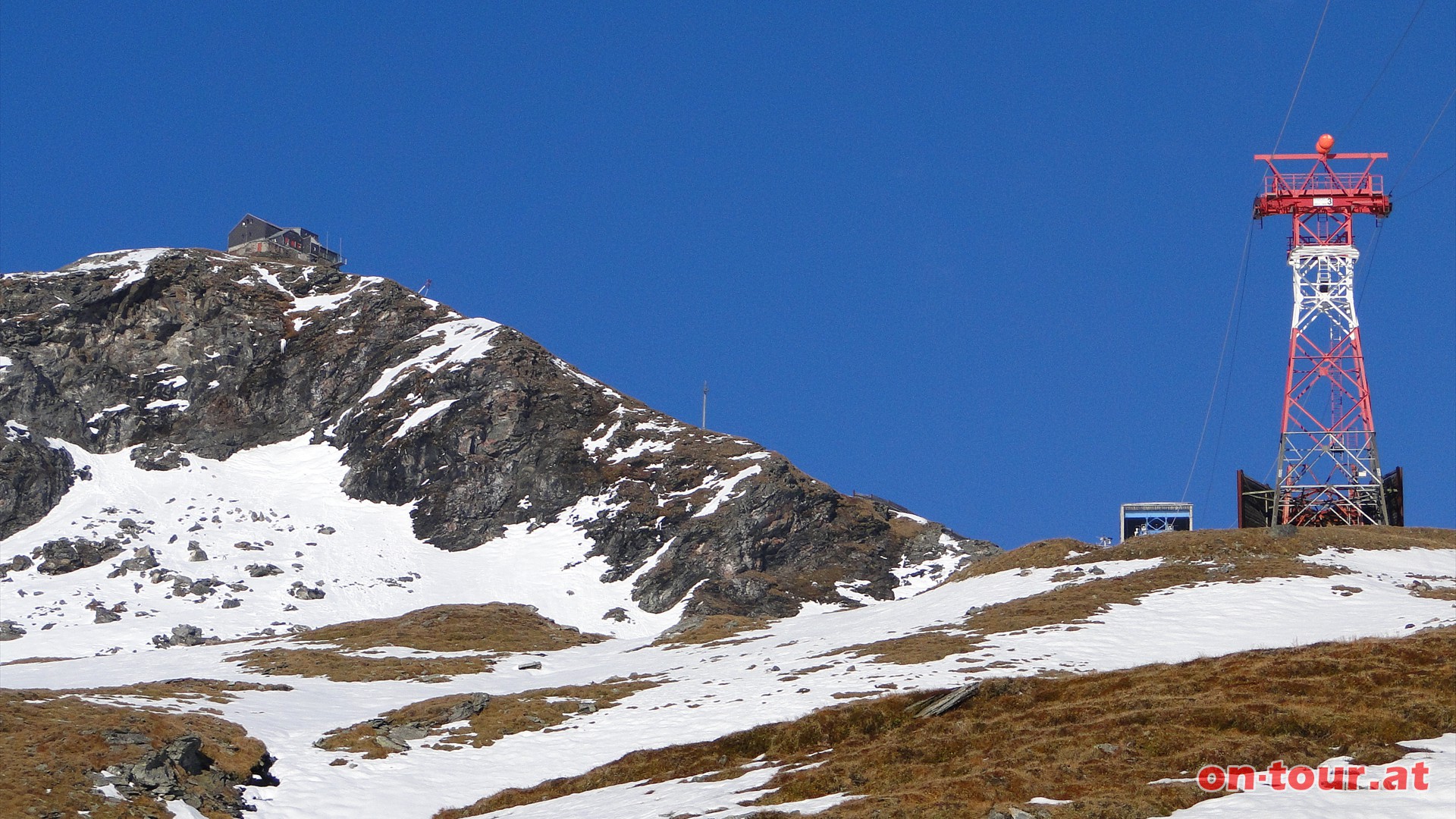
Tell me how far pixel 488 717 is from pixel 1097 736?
32410 millimetres

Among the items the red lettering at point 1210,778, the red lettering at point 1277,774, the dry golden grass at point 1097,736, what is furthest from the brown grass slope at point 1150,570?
the red lettering at point 1277,774

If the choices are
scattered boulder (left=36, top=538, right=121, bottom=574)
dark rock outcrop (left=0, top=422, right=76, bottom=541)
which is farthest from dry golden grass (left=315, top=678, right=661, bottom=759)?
dark rock outcrop (left=0, top=422, right=76, bottom=541)

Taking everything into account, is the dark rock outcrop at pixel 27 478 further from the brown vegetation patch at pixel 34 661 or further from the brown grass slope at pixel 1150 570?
the brown grass slope at pixel 1150 570

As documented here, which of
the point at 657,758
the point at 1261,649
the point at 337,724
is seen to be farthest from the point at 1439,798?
the point at 337,724

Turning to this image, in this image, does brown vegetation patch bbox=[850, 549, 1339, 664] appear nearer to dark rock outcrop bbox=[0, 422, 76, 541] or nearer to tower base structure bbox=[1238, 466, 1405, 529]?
tower base structure bbox=[1238, 466, 1405, 529]

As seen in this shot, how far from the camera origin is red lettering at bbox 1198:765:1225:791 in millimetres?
34406

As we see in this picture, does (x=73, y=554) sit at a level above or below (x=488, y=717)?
above

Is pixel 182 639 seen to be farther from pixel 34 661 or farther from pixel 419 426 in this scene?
pixel 419 426

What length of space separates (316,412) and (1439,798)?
510 ft

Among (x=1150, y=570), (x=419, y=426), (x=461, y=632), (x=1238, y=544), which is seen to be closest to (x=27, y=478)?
(x=419, y=426)

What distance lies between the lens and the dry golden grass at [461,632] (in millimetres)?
99312

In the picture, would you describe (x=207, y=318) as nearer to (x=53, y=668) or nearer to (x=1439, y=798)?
(x=53, y=668)

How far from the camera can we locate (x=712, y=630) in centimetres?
9525

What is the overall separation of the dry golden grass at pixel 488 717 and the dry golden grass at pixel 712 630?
1879 centimetres
